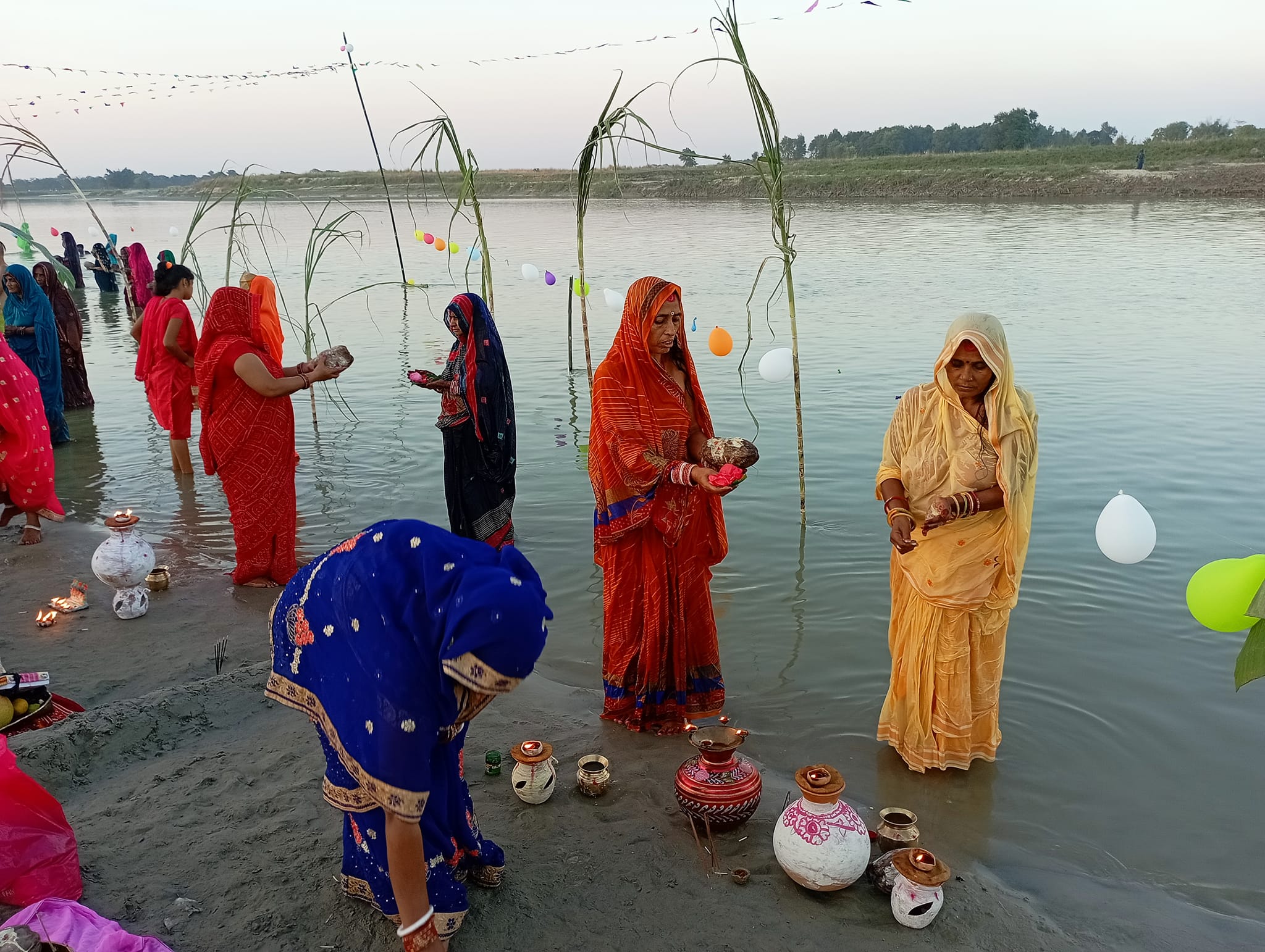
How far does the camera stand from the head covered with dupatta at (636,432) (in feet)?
11.6

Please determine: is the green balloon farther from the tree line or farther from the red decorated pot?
the tree line

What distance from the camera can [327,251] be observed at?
26.4 metres

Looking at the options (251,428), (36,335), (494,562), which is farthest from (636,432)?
(36,335)

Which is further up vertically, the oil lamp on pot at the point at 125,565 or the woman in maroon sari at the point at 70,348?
the woman in maroon sari at the point at 70,348

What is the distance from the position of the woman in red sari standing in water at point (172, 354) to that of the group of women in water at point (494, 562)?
28 mm

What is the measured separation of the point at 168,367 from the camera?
7.26 metres

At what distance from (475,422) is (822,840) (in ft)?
9.62

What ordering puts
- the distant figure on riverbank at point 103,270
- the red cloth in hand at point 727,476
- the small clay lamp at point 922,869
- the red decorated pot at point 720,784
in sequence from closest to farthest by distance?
the small clay lamp at point 922,869 < the red decorated pot at point 720,784 < the red cloth in hand at point 727,476 < the distant figure on riverbank at point 103,270

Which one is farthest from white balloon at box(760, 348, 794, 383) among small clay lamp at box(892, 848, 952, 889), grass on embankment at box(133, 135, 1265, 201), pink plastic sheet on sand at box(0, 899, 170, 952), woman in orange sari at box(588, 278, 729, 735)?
grass on embankment at box(133, 135, 1265, 201)

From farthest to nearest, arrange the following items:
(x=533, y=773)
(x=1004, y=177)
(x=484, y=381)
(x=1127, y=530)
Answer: (x=1004, y=177) → (x=484, y=381) → (x=1127, y=530) → (x=533, y=773)

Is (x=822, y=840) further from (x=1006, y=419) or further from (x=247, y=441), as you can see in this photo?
(x=247, y=441)

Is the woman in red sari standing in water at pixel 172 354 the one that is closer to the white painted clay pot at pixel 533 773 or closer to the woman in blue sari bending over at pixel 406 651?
the white painted clay pot at pixel 533 773

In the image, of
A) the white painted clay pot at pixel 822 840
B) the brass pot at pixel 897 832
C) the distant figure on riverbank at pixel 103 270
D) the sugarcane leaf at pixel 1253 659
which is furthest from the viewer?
the distant figure on riverbank at pixel 103 270

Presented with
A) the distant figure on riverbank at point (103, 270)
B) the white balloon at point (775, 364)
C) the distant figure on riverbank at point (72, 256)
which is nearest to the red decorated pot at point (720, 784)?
the white balloon at point (775, 364)
